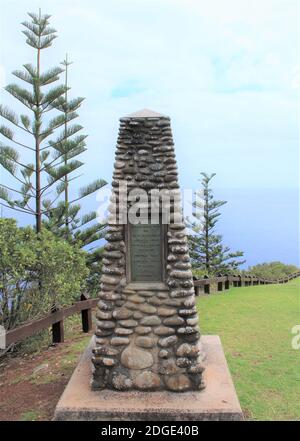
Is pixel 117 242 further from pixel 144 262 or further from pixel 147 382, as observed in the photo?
pixel 147 382

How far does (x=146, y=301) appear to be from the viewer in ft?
15.2

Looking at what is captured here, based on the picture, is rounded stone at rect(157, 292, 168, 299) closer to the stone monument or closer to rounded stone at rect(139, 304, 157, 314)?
the stone monument

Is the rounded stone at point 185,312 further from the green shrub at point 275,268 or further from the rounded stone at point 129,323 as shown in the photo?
the green shrub at point 275,268

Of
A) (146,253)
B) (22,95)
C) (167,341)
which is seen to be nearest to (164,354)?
(167,341)

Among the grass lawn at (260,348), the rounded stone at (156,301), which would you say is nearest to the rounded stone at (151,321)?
the rounded stone at (156,301)

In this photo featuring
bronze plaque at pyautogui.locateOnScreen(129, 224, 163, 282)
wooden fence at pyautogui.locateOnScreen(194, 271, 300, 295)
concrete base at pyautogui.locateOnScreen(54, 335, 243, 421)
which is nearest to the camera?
concrete base at pyautogui.locateOnScreen(54, 335, 243, 421)

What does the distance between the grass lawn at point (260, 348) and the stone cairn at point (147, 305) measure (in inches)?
29.9

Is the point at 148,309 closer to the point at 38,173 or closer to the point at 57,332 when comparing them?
the point at 57,332

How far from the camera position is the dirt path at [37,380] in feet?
15.0

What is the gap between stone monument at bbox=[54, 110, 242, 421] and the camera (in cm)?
451

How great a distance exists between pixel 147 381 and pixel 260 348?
8.65ft

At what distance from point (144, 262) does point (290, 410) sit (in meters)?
2.08

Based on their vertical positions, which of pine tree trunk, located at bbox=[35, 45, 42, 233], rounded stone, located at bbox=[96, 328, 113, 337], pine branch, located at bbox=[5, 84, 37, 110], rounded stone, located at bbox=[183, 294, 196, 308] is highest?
pine branch, located at bbox=[5, 84, 37, 110]

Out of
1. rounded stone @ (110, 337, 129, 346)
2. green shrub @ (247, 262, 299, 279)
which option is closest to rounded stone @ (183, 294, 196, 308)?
rounded stone @ (110, 337, 129, 346)
